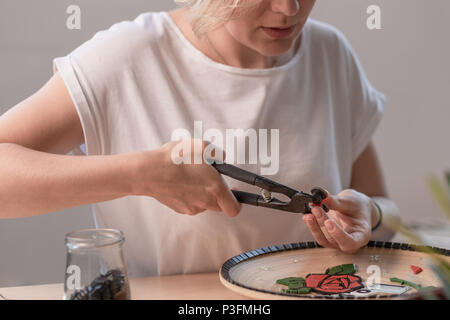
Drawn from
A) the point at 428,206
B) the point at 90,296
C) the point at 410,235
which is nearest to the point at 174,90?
the point at 90,296

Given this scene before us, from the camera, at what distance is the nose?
3.01ft

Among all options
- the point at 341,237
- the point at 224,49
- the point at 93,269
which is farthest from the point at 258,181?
the point at 224,49

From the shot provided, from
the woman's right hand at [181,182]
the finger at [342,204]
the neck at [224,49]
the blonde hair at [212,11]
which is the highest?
the blonde hair at [212,11]

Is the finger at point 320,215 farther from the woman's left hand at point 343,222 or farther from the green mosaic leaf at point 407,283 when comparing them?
the green mosaic leaf at point 407,283

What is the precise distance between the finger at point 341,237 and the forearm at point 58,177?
0.30m

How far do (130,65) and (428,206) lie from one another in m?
1.64

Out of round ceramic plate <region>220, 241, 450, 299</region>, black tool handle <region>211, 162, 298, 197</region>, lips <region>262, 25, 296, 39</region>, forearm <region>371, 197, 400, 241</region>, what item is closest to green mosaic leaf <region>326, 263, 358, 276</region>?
round ceramic plate <region>220, 241, 450, 299</region>

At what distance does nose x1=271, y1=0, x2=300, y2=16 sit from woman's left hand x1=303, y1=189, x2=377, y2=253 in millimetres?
304

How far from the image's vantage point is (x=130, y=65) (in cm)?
105

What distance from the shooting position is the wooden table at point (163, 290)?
79cm

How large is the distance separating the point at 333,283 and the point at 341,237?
8 centimetres

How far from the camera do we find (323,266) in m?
0.87

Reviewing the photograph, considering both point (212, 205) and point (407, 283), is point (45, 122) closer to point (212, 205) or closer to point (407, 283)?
point (212, 205)

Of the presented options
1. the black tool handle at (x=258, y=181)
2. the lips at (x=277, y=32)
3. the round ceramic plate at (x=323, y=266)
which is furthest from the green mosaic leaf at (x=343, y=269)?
the lips at (x=277, y=32)
